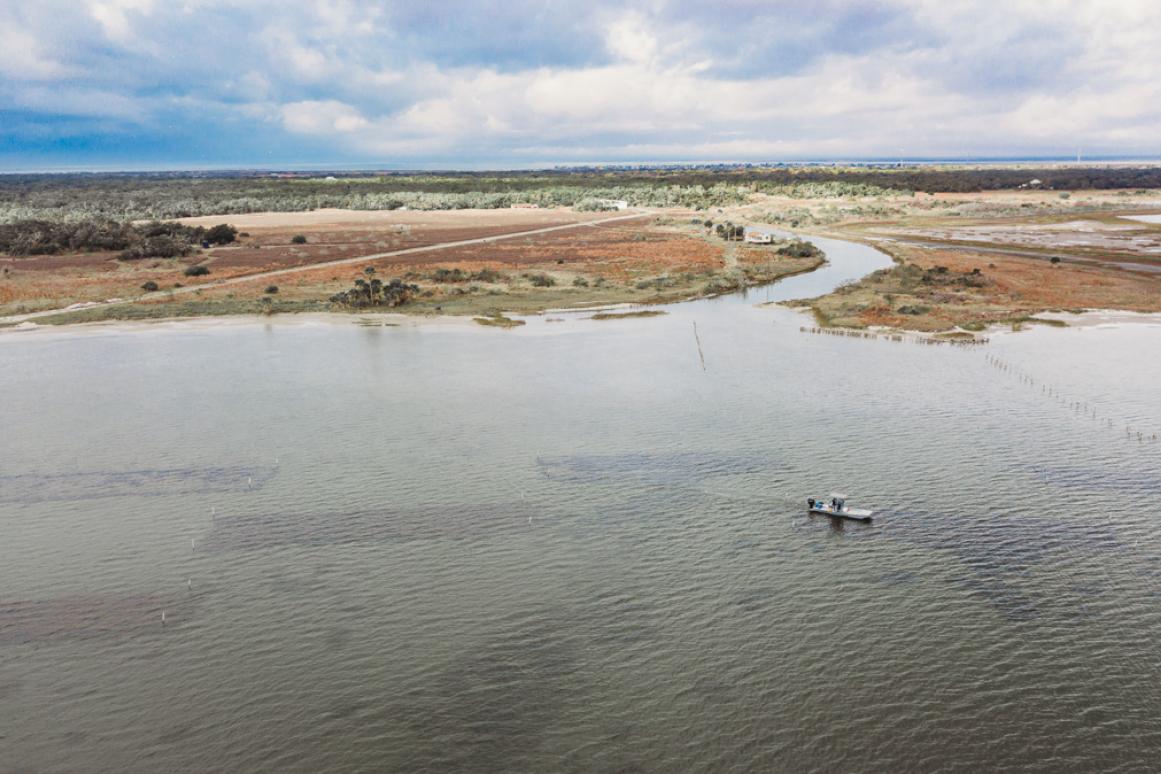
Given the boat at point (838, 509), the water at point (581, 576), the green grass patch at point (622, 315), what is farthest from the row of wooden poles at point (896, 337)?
the boat at point (838, 509)

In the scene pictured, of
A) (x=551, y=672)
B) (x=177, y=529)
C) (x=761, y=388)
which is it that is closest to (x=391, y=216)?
(x=761, y=388)

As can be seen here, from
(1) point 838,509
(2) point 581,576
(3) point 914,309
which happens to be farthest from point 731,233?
(2) point 581,576

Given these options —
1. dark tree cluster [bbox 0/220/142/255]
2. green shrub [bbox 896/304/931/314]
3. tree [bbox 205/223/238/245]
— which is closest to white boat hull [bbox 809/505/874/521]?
green shrub [bbox 896/304/931/314]

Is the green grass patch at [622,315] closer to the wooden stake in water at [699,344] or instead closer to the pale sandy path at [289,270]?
the wooden stake in water at [699,344]

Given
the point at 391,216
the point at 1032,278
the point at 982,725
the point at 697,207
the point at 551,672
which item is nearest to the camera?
the point at 982,725

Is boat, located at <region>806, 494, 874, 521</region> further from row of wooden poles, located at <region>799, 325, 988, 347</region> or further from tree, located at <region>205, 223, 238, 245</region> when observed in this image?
tree, located at <region>205, 223, 238, 245</region>

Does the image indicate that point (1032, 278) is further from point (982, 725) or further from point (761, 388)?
point (982, 725)

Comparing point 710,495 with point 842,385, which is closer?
point 710,495
